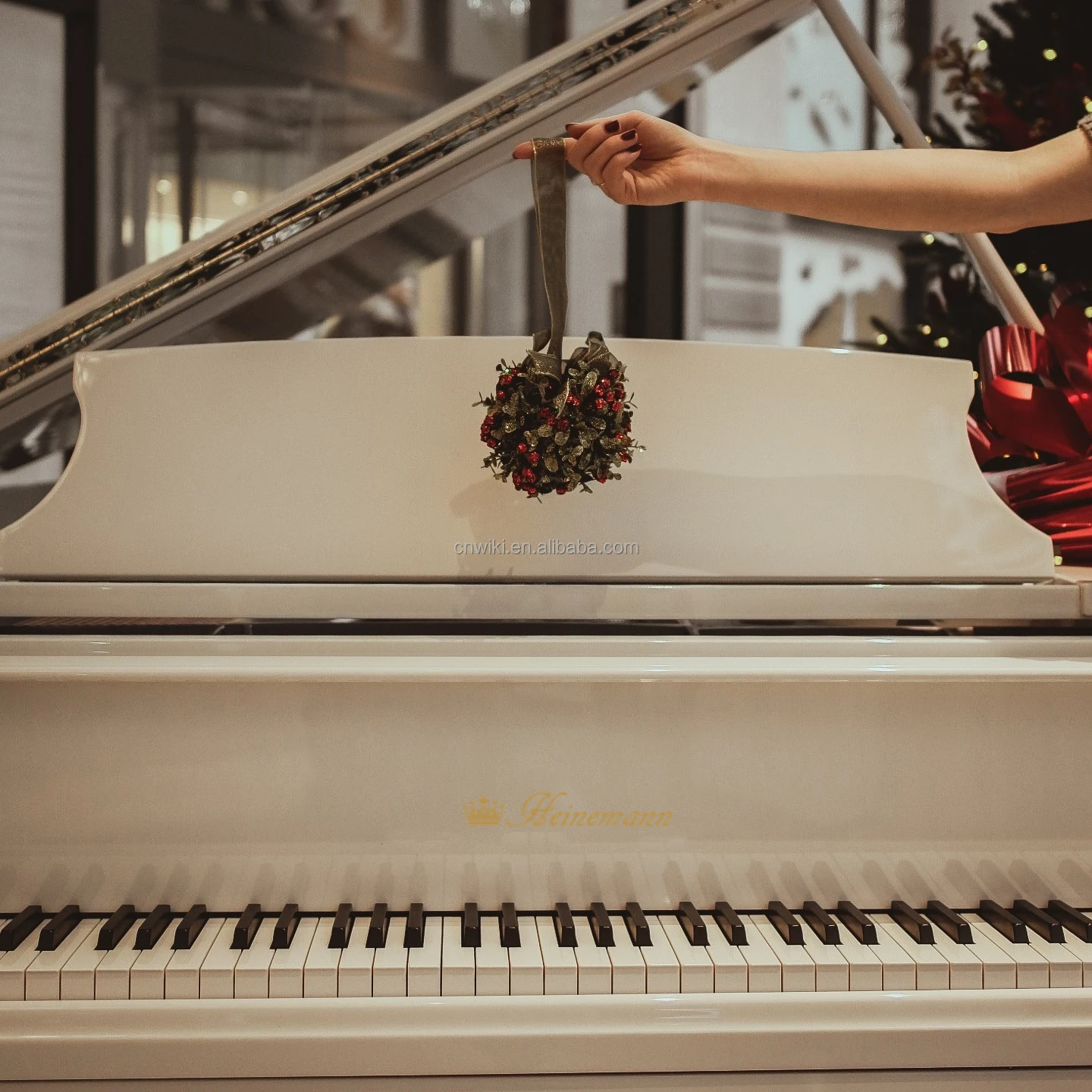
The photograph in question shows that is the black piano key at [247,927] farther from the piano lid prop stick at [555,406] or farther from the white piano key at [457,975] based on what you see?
the piano lid prop stick at [555,406]

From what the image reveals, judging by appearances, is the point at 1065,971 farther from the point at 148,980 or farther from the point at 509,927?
the point at 148,980

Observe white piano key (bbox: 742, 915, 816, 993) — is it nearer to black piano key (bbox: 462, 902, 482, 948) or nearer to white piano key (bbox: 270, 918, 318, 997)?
black piano key (bbox: 462, 902, 482, 948)

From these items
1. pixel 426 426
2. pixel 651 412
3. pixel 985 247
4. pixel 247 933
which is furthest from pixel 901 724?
pixel 985 247

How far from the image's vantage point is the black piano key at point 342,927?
1243 millimetres

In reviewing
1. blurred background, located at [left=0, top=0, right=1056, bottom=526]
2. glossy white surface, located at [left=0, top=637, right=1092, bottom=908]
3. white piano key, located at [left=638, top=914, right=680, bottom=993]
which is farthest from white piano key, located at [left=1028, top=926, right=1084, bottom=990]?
blurred background, located at [left=0, top=0, right=1056, bottom=526]

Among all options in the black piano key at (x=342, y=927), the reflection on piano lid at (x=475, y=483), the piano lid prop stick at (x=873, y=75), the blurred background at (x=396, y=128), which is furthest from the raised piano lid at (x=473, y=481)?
the blurred background at (x=396, y=128)

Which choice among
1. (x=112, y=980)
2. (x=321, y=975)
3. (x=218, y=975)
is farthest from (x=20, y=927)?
(x=321, y=975)

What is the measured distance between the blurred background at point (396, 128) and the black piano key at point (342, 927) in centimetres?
252

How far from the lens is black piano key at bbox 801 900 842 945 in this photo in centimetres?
127

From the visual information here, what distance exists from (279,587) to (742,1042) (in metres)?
0.89

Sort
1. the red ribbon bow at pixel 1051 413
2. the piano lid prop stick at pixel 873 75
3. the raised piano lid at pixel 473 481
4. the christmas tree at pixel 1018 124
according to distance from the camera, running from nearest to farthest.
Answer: the raised piano lid at pixel 473 481, the red ribbon bow at pixel 1051 413, the piano lid prop stick at pixel 873 75, the christmas tree at pixel 1018 124

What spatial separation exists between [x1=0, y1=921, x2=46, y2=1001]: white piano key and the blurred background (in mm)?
2551

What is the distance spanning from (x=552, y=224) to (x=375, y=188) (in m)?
0.63

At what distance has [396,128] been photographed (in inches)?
148
